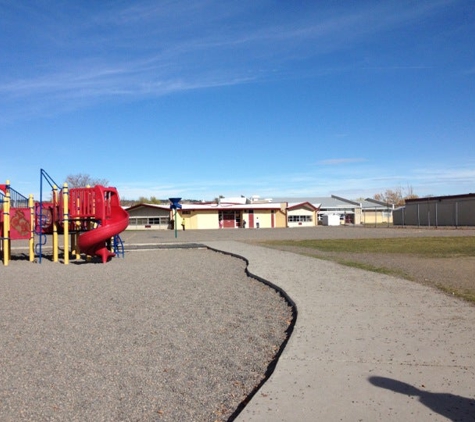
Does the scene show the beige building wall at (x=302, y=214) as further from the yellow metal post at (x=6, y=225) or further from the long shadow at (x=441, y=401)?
the long shadow at (x=441, y=401)

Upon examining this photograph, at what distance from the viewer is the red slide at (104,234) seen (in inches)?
834

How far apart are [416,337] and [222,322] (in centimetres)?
324

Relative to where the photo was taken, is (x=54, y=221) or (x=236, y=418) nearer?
(x=236, y=418)

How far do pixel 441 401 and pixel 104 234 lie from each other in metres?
17.6

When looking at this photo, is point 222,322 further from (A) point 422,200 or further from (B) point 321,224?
(B) point 321,224

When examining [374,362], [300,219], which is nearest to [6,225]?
[374,362]

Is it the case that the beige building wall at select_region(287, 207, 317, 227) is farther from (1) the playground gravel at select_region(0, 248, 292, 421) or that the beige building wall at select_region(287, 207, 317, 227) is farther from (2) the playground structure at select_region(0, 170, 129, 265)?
(1) the playground gravel at select_region(0, 248, 292, 421)

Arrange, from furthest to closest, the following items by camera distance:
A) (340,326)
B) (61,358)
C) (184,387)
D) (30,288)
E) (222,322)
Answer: (30,288) < (222,322) < (340,326) < (61,358) < (184,387)

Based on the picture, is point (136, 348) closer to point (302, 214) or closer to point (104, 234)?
point (104, 234)

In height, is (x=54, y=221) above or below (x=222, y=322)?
above

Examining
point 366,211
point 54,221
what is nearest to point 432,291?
point 54,221

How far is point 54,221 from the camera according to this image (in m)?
22.7

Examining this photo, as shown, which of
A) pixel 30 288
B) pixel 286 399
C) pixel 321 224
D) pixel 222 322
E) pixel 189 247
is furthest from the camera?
pixel 321 224

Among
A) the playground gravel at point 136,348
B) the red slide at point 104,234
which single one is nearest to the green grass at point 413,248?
the red slide at point 104,234
